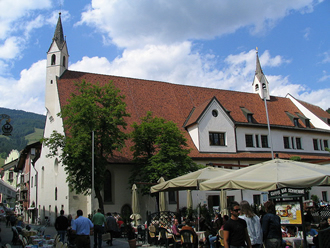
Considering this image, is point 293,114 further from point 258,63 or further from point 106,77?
point 106,77

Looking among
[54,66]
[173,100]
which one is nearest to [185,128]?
[173,100]

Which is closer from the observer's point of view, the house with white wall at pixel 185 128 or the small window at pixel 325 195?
the house with white wall at pixel 185 128

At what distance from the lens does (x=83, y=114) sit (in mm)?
22922

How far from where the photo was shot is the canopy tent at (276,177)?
925cm

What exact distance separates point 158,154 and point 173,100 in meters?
12.0

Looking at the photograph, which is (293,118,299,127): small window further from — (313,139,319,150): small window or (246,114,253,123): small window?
(246,114,253,123): small window

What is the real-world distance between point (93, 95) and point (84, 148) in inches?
168

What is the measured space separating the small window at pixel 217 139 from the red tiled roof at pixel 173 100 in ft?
4.75

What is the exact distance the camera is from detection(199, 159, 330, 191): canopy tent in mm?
9250

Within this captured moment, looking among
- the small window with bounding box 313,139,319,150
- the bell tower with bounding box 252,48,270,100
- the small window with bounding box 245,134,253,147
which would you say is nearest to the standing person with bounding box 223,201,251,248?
the small window with bounding box 245,134,253,147

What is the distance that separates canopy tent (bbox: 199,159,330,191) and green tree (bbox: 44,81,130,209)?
1383 centimetres

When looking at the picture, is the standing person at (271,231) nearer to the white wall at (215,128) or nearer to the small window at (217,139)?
the white wall at (215,128)

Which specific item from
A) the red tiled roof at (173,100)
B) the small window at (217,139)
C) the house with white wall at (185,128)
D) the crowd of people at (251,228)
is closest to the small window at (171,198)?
the house with white wall at (185,128)

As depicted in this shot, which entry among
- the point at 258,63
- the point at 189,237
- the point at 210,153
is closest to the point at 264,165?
the point at 189,237
